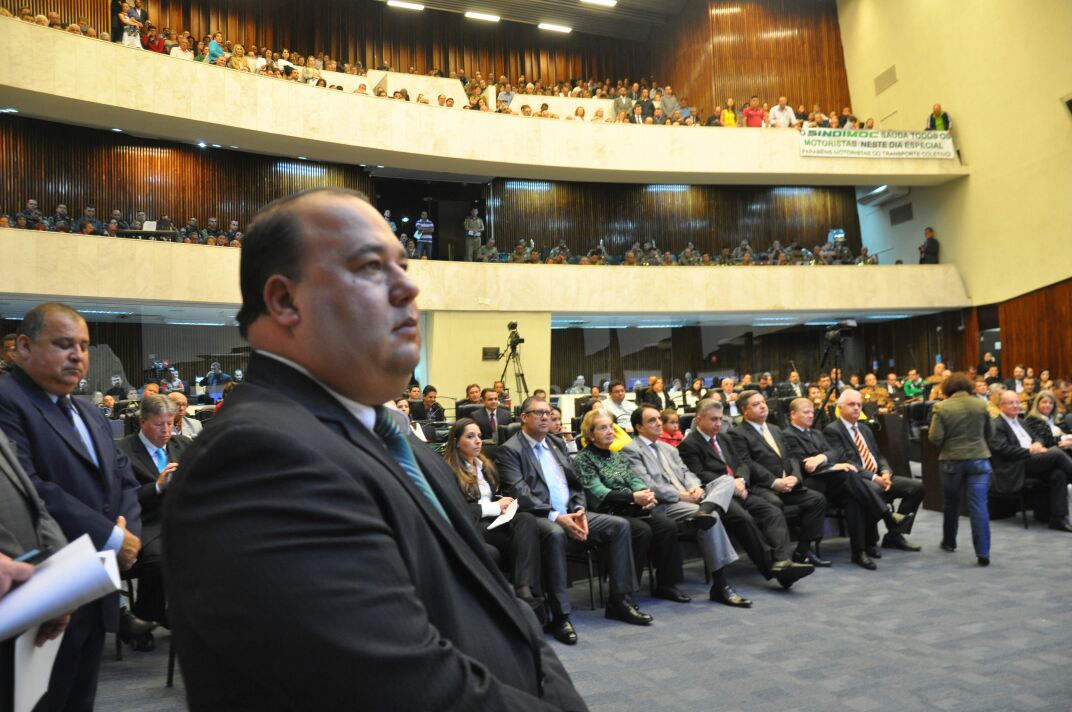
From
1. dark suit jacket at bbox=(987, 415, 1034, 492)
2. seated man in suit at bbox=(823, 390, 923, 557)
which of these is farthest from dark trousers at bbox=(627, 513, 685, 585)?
dark suit jacket at bbox=(987, 415, 1034, 492)

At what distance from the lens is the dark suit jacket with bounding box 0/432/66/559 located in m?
2.04

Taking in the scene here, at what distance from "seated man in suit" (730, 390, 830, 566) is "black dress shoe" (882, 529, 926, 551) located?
62 cm

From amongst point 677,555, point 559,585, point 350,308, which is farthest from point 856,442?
point 350,308

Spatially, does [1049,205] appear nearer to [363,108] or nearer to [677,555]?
[363,108]

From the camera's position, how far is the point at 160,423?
15.3 ft

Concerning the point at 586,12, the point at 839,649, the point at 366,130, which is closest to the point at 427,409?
the point at 366,130

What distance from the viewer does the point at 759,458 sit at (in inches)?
253

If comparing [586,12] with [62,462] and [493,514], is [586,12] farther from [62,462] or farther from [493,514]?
[62,462]

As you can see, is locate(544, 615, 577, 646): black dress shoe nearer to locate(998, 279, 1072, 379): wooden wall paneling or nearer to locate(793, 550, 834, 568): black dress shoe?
locate(793, 550, 834, 568): black dress shoe

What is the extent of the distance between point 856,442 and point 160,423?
209 inches

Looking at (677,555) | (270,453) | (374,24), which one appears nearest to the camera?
(270,453)

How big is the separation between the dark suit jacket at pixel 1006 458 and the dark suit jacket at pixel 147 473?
6547 millimetres

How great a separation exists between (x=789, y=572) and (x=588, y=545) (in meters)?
1.33

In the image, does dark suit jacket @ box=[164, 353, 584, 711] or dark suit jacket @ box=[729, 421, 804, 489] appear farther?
dark suit jacket @ box=[729, 421, 804, 489]
